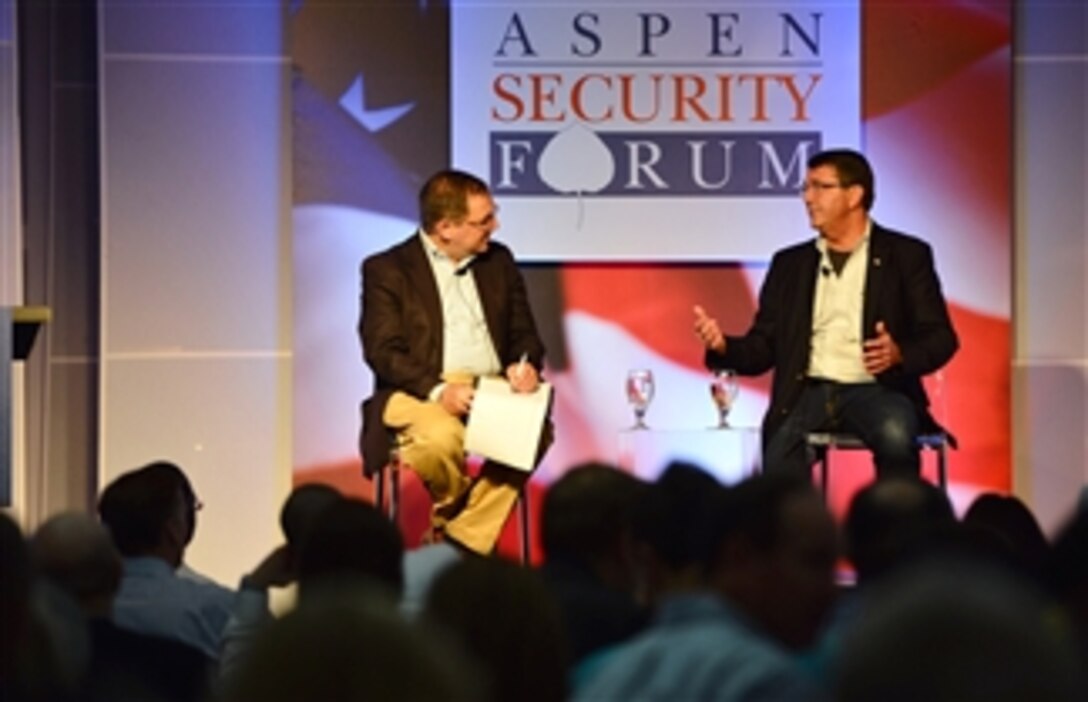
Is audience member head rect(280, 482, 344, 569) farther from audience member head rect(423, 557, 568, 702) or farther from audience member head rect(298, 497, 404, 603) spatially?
audience member head rect(423, 557, 568, 702)

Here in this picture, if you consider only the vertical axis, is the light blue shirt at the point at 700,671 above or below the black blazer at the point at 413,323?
below

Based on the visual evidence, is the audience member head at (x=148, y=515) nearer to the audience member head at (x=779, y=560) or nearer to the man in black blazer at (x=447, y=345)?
the audience member head at (x=779, y=560)

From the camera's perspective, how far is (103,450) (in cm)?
675

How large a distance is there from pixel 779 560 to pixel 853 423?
3.17m

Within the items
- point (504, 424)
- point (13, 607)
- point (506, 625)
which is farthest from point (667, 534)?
point (504, 424)

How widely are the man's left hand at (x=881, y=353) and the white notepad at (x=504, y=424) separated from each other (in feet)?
2.96

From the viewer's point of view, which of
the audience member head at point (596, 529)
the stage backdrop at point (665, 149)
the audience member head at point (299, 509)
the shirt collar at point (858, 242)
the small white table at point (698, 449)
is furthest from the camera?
the stage backdrop at point (665, 149)

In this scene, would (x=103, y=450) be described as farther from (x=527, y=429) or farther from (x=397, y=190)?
(x=527, y=429)

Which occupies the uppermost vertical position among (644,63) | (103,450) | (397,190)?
(644,63)

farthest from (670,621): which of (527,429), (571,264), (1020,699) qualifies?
(571,264)

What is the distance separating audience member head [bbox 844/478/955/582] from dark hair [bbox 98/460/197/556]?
131 cm

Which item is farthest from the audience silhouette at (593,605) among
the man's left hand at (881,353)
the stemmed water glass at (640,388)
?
the stemmed water glass at (640,388)

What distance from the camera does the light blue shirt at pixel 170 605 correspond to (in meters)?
3.48

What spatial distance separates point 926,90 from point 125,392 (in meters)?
2.82
